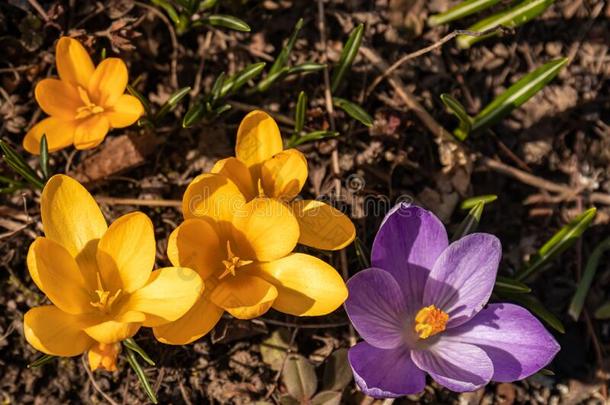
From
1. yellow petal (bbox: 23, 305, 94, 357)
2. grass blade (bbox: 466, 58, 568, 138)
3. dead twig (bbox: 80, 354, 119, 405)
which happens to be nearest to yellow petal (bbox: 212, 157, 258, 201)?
yellow petal (bbox: 23, 305, 94, 357)

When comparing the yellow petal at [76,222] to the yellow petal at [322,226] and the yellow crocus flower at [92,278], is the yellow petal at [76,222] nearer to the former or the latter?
the yellow crocus flower at [92,278]

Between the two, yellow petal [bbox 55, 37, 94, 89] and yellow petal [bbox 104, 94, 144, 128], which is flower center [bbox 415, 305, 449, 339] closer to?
yellow petal [bbox 104, 94, 144, 128]

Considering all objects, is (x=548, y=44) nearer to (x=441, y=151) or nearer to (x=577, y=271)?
(x=441, y=151)

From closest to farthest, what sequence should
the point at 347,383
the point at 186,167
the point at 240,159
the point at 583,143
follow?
1. the point at 240,159
2. the point at 347,383
3. the point at 186,167
4. the point at 583,143

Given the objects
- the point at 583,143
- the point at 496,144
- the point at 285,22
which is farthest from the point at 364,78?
the point at 583,143

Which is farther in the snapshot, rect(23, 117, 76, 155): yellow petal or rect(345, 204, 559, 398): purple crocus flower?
rect(23, 117, 76, 155): yellow petal
